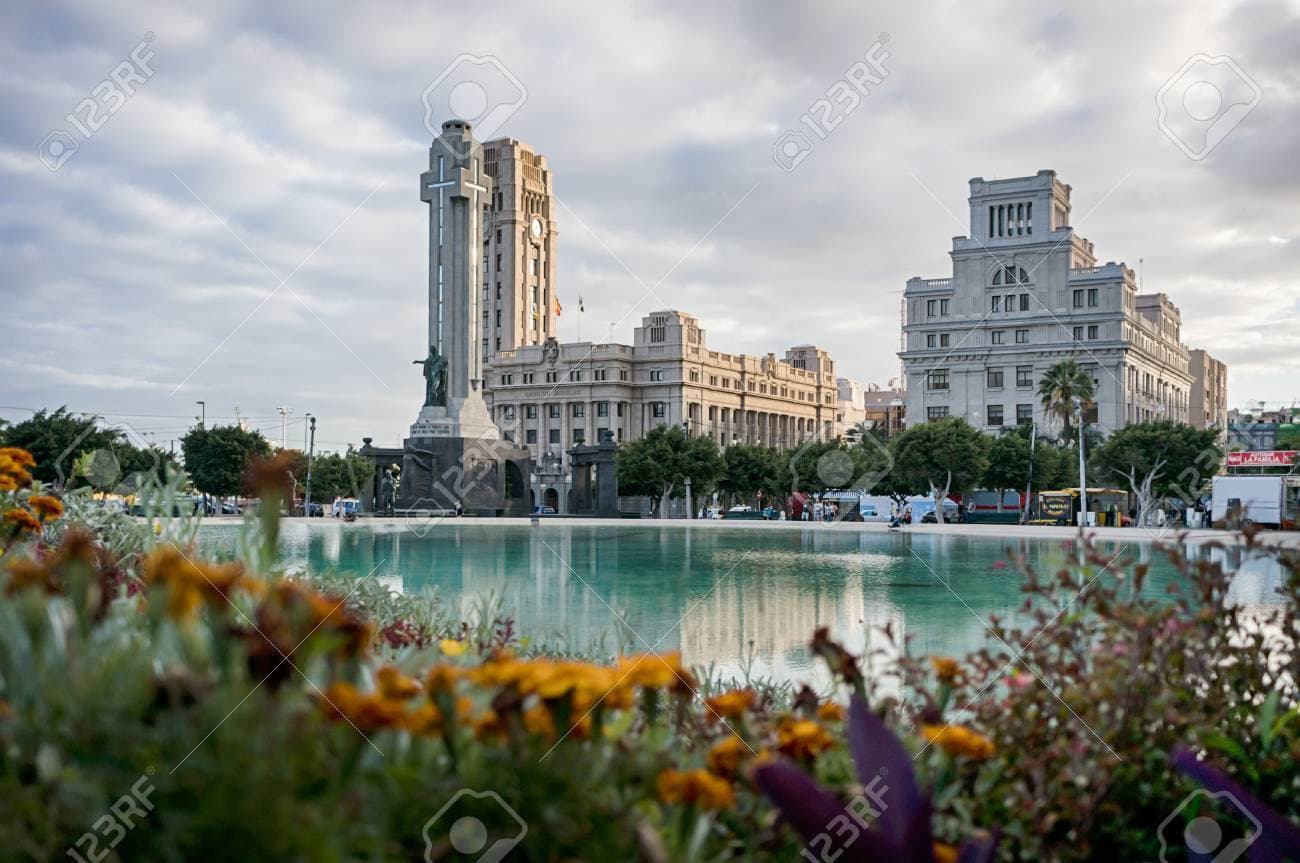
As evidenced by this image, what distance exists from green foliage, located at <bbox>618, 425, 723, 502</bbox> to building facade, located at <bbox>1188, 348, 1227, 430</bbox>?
81681 millimetres

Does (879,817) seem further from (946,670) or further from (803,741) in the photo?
(946,670)

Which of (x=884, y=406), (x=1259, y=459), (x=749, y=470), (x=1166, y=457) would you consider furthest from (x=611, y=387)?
(x=884, y=406)

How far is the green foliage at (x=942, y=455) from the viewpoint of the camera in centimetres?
5569

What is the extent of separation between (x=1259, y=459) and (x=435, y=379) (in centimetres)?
5115

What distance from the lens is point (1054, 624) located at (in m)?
3.90

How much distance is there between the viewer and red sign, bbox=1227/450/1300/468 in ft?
209

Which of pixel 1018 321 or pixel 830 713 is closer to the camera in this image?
pixel 830 713

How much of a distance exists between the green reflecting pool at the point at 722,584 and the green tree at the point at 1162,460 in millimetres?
25537

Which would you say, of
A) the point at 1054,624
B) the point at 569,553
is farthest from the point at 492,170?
the point at 1054,624

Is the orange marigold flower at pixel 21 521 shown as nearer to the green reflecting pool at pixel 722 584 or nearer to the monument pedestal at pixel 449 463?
the green reflecting pool at pixel 722 584

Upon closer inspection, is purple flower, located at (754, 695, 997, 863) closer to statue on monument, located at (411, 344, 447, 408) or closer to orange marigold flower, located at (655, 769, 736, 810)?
orange marigold flower, located at (655, 769, 736, 810)

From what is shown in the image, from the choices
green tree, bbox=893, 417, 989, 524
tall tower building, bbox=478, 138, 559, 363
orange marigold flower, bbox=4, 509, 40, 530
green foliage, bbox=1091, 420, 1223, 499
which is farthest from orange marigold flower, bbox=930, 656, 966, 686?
tall tower building, bbox=478, 138, 559, 363

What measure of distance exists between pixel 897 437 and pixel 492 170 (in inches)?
2841

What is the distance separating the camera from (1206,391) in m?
136
